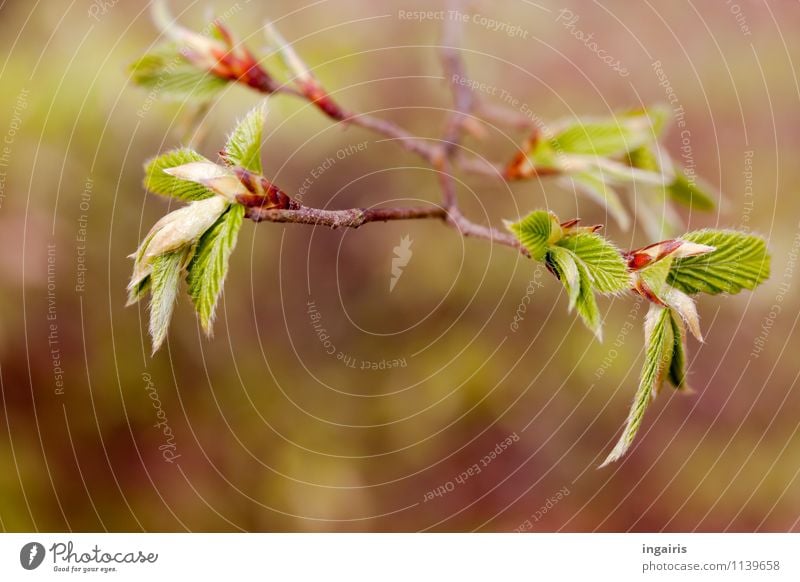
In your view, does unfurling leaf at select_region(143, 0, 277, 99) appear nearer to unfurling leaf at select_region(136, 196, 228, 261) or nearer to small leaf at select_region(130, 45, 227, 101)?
small leaf at select_region(130, 45, 227, 101)

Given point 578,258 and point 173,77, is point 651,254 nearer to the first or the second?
point 578,258

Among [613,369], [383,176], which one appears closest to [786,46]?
[613,369]

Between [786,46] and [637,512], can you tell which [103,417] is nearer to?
[637,512]

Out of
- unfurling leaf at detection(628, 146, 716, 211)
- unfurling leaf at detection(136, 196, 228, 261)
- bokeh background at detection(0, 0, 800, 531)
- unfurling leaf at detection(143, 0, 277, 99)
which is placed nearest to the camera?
unfurling leaf at detection(136, 196, 228, 261)

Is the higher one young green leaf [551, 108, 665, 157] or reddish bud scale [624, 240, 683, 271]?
young green leaf [551, 108, 665, 157]

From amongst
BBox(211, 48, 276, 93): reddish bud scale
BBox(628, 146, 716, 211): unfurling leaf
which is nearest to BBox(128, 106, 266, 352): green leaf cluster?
BBox(211, 48, 276, 93): reddish bud scale

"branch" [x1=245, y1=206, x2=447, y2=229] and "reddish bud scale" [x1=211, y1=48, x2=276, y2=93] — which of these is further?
"reddish bud scale" [x1=211, y1=48, x2=276, y2=93]

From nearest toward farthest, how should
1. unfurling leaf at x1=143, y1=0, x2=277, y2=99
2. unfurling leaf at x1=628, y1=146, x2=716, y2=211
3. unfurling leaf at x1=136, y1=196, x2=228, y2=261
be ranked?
unfurling leaf at x1=136, y1=196, x2=228, y2=261, unfurling leaf at x1=143, y1=0, x2=277, y2=99, unfurling leaf at x1=628, y1=146, x2=716, y2=211
